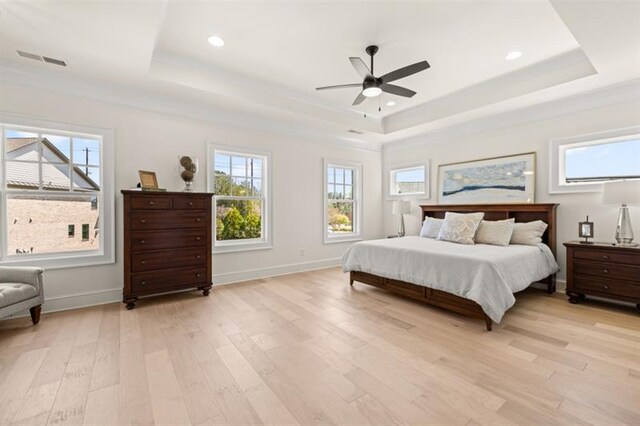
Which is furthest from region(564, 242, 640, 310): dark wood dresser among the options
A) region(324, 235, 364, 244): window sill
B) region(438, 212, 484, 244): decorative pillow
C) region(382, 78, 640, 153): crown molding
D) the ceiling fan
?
region(324, 235, 364, 244): window sill

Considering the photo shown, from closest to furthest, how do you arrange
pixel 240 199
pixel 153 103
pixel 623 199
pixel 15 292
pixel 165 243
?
pixel 15 292 → pixel 623 199 → pixel 165 243 → pixel 153 103 → pixel 240 199

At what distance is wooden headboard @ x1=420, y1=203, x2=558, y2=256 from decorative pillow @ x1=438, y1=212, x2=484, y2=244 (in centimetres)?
38

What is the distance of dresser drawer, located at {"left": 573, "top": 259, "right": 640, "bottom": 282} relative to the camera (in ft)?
10.0

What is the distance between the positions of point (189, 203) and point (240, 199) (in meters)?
1.06

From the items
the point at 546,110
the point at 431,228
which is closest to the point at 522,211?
the point at 431,228

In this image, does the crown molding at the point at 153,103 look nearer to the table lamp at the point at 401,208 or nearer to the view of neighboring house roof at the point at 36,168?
the view of neighboring house roof at the point at 36,168

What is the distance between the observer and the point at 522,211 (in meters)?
4.25

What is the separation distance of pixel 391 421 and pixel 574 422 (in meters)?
0.99

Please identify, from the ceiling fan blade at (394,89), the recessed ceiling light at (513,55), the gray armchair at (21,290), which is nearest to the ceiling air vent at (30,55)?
the gray armchair at (21,290)

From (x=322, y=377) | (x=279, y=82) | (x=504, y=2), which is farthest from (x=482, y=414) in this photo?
(x=279, y=82)

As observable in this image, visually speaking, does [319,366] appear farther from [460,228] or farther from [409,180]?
[409,180]

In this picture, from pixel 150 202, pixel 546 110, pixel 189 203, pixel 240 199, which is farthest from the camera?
pixel 240 199

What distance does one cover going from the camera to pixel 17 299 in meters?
2.62

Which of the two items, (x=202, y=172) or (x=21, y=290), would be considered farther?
(x=202, y=172)
